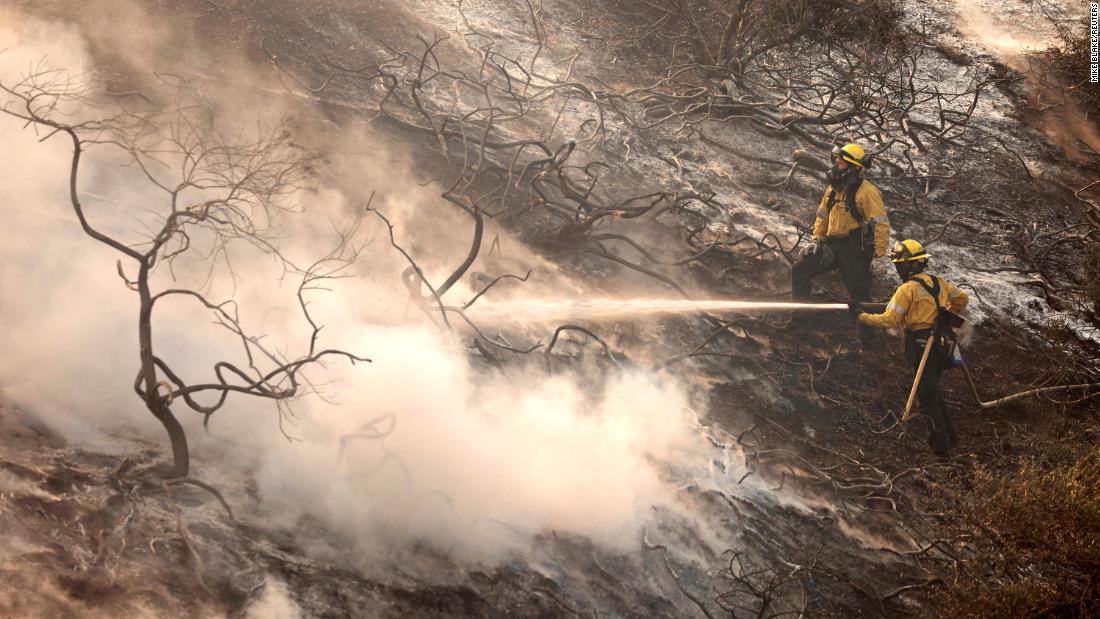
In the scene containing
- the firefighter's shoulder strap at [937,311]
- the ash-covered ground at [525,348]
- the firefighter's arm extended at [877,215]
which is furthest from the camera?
the firefighter's arm extended at [877,215]

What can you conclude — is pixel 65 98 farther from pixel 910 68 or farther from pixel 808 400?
pixel 910 68

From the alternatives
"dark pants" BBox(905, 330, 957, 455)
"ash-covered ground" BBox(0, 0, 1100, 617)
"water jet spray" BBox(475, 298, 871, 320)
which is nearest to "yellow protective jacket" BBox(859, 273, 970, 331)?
"dark pants" BBox(905, 330, 957, 455)

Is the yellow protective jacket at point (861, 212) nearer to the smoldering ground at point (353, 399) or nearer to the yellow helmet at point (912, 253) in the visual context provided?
the yellow helmet at point (912, 253)

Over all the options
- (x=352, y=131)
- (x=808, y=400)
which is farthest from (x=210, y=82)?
(x=808, y=400)

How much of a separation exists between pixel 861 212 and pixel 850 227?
7.3 inches

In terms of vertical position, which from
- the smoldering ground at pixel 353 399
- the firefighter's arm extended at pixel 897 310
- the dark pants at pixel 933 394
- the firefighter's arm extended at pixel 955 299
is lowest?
the smoldering ground at pixel 353 399

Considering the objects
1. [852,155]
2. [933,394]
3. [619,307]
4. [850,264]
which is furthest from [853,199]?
[619,307]

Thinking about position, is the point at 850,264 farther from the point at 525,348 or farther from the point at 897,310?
the point at 525,348

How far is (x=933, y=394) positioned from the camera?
7910 millimetres

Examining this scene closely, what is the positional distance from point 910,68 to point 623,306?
8.87 m

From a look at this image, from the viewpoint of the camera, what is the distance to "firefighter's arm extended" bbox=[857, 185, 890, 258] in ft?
27.6

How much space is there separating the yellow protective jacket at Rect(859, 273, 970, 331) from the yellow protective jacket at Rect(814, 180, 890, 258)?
678mm

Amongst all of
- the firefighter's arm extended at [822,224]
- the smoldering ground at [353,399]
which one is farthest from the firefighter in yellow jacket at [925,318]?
the smoldering ground at [353,399]

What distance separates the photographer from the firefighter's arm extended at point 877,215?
8406mm
